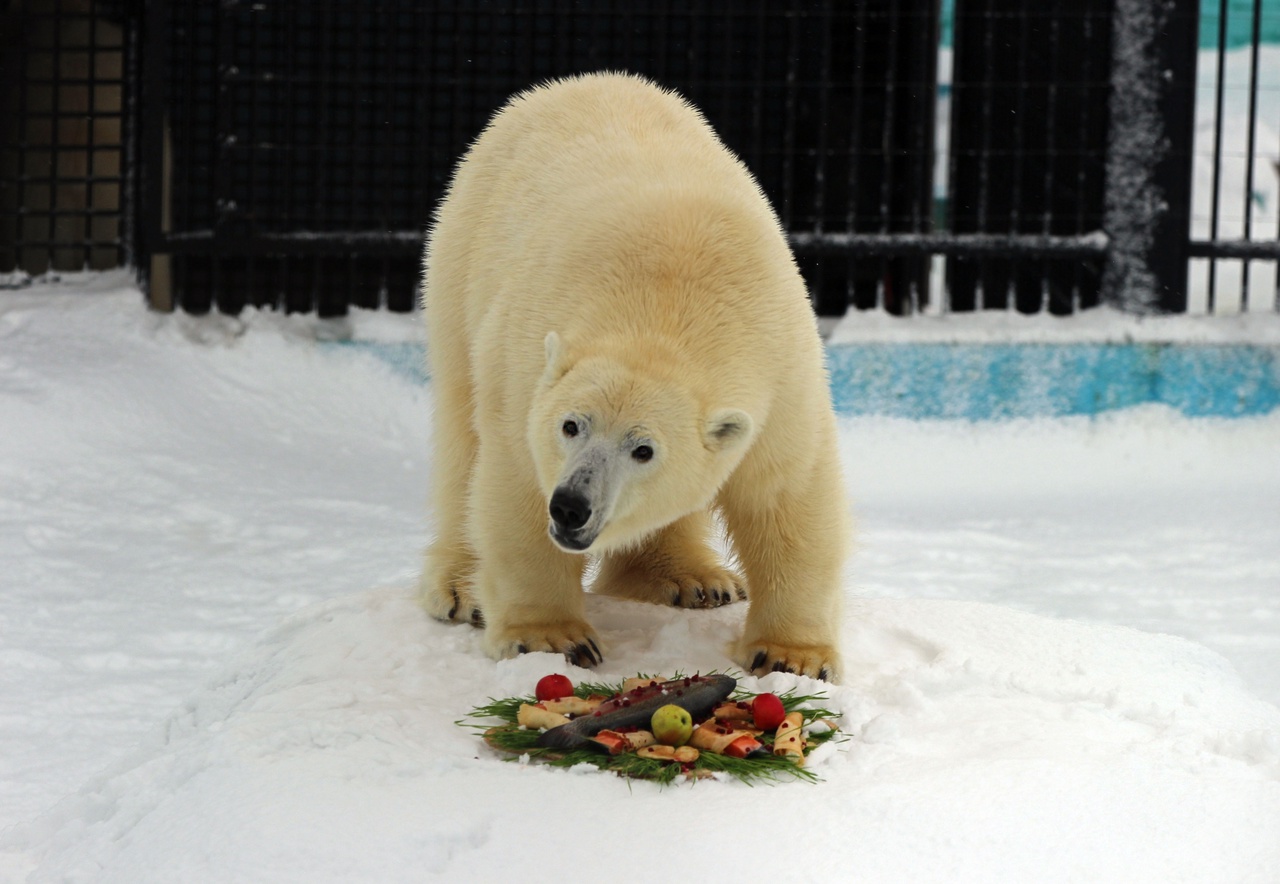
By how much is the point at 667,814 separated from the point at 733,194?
4.69 ft

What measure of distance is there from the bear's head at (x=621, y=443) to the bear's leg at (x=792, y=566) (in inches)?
11.7

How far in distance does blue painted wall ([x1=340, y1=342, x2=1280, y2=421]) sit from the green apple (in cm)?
427

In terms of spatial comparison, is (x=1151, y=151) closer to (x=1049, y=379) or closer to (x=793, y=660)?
(x=1049, y=379)

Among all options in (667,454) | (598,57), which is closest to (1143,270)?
(598,57)

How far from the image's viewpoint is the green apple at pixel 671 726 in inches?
108

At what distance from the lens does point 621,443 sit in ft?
9.15

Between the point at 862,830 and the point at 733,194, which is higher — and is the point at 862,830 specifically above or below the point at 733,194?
below

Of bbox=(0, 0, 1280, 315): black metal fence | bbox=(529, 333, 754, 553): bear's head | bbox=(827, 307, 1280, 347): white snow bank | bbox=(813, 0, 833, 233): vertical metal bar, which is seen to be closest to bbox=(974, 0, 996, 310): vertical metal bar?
bbox=(0, 0, 1280, 315): black metal fence

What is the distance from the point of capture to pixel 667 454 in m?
2.83

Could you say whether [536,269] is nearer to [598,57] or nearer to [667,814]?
[667,814]

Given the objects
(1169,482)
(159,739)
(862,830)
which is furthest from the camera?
(1169,482)

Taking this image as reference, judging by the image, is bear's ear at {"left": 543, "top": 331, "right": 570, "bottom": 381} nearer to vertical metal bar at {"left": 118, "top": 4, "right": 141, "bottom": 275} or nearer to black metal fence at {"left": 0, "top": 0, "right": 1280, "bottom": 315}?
black metal fence at {"left": 0, "top": 0, "right": 1280, "bottom": 315}

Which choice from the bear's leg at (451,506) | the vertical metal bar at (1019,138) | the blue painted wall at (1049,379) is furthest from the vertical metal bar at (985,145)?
the bear's leg at (451,506)

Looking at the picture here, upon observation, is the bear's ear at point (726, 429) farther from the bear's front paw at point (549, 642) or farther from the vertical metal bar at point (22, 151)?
the vertical metal bar at point (22, 151)
